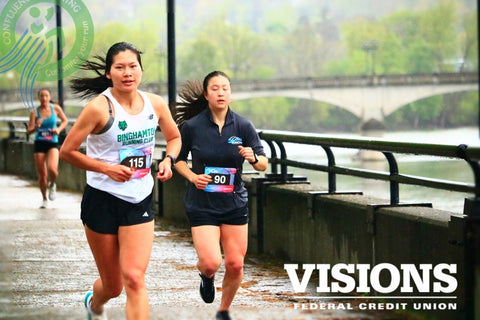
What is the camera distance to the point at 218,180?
22.2ft

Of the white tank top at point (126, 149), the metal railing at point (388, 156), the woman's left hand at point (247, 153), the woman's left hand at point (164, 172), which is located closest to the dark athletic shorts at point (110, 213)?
the white tank top at point (126, 149)

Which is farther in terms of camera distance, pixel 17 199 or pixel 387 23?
pixel 387 23

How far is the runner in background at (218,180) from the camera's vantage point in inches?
265

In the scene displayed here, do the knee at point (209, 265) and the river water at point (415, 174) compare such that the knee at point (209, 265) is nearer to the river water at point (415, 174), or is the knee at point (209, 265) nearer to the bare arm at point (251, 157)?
the bare arm at point (251, 157)

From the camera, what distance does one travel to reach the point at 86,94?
6.59 m

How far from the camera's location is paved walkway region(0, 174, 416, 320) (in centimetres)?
713

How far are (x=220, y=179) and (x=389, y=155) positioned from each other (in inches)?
71.4

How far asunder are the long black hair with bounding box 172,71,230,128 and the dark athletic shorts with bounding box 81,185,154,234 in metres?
1.36

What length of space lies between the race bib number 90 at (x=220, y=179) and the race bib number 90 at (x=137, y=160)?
931 mm

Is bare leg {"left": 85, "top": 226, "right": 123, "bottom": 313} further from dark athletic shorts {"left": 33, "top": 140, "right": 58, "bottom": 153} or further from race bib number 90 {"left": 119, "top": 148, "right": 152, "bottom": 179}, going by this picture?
dark athletic shorts {"left": 33, "top": 140, "right": 58, "bottom": 153}

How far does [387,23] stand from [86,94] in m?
141

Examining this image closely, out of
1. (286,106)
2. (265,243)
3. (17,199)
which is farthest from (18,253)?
(286,106)

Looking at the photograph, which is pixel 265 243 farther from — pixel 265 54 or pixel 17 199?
pixel 265 54

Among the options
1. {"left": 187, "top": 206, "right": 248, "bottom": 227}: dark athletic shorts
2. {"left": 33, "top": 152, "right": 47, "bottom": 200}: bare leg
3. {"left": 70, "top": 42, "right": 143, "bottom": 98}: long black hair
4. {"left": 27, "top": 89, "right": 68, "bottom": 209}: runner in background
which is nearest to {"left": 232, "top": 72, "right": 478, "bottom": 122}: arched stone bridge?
{"left": 27, "top": 89, "right": 68, "bottom": 209}: runner in background
